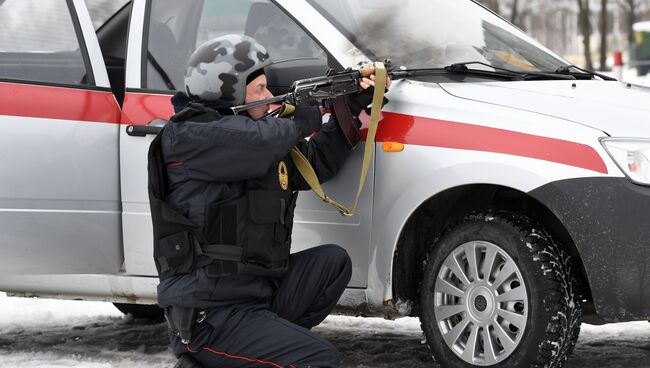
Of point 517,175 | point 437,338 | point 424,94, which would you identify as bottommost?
point 437,338

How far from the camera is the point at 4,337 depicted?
5598 mm

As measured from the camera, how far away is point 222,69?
3.72m

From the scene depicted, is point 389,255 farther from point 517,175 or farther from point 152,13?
point 152,13

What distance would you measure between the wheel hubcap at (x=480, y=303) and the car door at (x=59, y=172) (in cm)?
139

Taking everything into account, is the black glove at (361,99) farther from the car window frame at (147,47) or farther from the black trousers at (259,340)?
the black trousers at (259,340)

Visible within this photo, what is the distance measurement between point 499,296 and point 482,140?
546mm

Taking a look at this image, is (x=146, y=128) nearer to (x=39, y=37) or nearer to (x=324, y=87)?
(x=39, y=37)

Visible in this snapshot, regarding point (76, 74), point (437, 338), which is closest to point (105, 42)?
point (76, 74)

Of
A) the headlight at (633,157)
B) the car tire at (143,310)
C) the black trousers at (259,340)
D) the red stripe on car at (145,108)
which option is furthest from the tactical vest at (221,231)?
the car tire at (143,310)

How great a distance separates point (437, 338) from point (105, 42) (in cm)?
205

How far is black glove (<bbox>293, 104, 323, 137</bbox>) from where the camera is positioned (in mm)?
3947

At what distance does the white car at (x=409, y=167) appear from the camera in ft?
12.2

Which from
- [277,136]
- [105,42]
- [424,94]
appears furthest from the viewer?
[105,42]

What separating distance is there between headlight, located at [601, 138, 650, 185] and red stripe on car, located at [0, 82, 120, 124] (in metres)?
2.00
